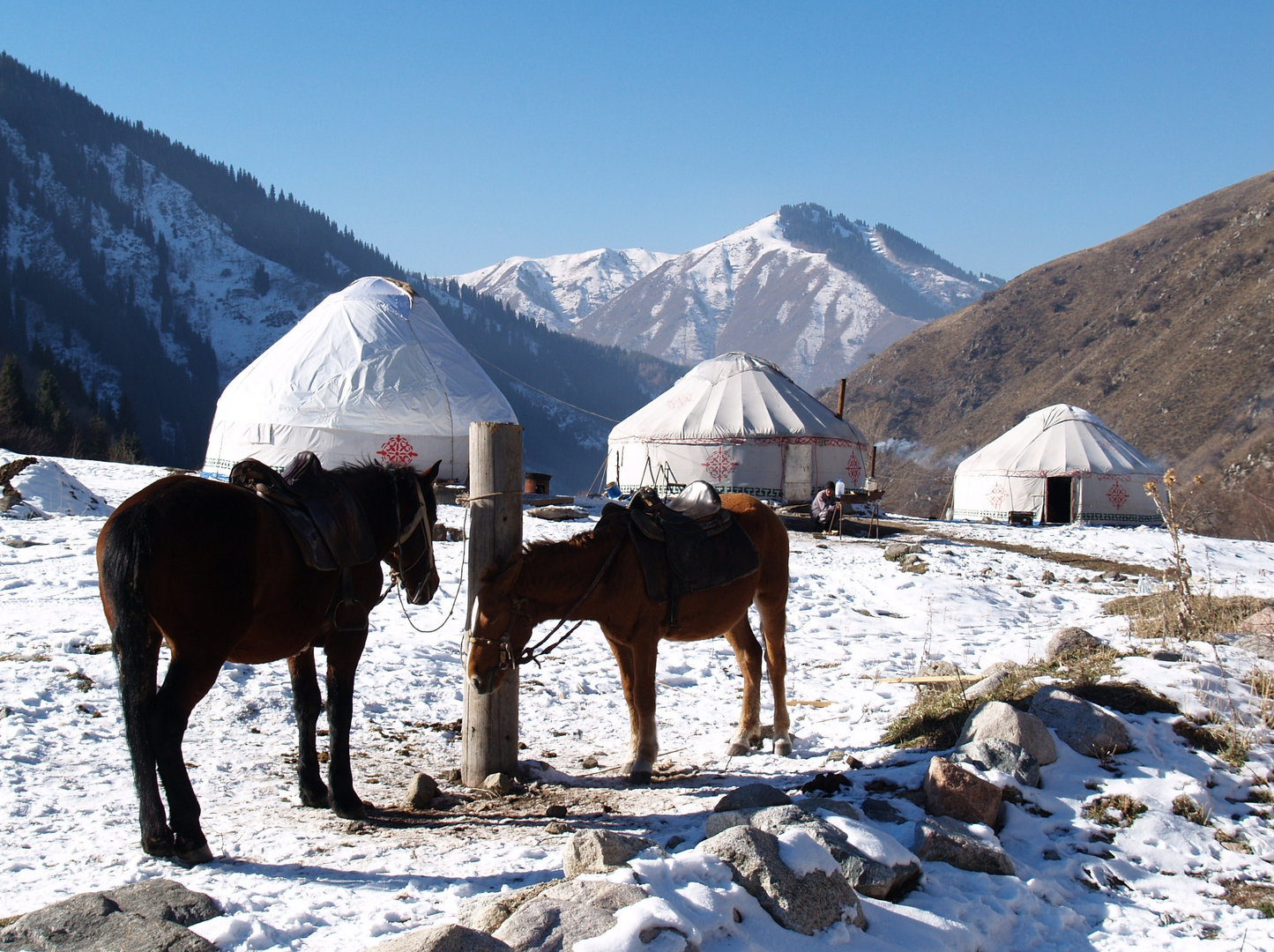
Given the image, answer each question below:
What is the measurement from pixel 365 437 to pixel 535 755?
12.1m

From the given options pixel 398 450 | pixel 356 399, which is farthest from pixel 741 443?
pixel 356 399

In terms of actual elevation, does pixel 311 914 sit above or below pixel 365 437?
below

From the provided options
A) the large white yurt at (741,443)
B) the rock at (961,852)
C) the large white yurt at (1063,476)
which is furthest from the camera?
the large white yurt at (1063,476)

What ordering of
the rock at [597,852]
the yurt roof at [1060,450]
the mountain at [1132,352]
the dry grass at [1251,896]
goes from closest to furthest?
the rock at [597,852], the dry grass at [1251,896], the yurt roof at [1060,450], the mountain at [1132,352]

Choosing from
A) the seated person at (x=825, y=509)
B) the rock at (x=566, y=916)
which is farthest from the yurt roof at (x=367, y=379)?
the rock at (x=566, y=916)

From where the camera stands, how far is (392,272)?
138 metres

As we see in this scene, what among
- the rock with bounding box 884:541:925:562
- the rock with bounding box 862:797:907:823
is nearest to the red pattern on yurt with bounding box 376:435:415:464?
the rock with bounding box 884:541:925:562

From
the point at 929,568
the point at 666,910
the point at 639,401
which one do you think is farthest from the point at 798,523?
the point at 639,401

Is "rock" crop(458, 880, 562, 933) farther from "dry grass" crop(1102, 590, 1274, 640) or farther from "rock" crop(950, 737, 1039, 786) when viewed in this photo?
"dry grass" crop(1102, 590, 1274, 640)

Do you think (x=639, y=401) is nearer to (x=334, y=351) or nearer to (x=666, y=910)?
(x=334, y=351)

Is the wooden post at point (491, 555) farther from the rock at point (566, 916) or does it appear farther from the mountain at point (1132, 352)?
the mountain at point (1132, 352)

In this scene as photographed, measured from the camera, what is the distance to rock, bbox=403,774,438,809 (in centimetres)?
400

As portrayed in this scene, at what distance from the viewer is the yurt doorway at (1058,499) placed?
2372 centimetres

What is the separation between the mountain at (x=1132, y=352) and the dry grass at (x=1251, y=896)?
3227 centimetres
